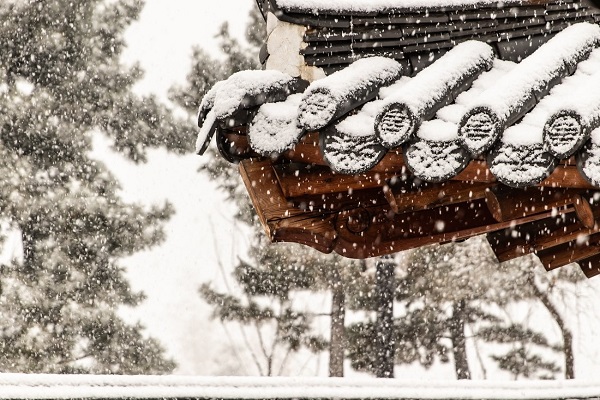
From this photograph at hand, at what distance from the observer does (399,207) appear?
8.09 ft

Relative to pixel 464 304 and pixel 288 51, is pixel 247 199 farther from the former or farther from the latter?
pixel 288 51

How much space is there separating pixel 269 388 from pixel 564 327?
13221mm

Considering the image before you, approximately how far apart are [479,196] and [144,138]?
411 inches

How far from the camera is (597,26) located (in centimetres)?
264

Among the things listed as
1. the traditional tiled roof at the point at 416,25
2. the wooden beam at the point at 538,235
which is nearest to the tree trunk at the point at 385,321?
the wooden beam at the point at 538,235

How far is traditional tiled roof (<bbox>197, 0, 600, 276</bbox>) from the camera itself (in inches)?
73.5

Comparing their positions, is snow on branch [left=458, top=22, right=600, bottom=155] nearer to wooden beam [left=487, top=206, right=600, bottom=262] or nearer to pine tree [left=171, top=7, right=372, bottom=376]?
wooden beam [left=487, top=206, right=600, bottom=262]

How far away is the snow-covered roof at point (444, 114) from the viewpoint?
1.81 metres

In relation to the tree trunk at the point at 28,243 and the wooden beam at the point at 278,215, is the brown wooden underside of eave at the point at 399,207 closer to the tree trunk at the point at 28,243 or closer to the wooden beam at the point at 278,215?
the wooden beam at the point at 278,215

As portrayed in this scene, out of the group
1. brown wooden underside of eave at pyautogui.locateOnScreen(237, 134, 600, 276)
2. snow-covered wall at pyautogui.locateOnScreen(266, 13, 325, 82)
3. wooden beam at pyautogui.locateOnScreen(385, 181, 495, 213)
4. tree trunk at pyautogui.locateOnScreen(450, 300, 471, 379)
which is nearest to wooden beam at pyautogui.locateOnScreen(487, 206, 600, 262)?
brown wooden underside of eave at pyautogui.locateOnScreen(237, 134, 600, 276)

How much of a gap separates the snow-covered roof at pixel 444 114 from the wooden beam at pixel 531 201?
33 centimetres

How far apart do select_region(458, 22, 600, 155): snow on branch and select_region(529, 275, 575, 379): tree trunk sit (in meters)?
12.2

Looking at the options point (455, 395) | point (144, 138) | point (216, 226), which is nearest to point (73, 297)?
point (144, 138)

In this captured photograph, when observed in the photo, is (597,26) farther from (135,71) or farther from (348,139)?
(135,71)
